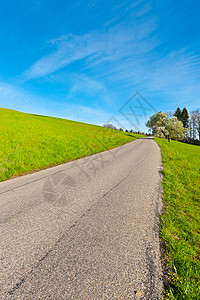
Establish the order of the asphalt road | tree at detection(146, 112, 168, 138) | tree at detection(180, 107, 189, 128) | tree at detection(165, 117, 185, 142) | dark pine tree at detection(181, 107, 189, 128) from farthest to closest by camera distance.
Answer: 1. tree at detection(180, 107, 189, 128)
2. dark pine tree at detection(181, 107, 189, 128)
3. tree at detection(146, 112, 168, 138)
4. tree at detection(165, 117, 185, 142)
5. the asphalt road

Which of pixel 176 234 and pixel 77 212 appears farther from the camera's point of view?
pixel 77 212

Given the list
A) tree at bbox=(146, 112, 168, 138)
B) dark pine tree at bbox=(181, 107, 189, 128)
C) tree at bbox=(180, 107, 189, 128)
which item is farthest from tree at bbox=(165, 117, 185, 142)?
tree at bbox=(180, 107, 189, 128)

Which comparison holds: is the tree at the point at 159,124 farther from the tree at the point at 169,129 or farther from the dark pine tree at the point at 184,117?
the dark pine tree at the point at 184,117

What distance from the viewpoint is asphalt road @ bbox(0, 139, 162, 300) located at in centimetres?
186

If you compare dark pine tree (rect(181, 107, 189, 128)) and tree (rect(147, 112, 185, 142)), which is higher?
dark pine tree (rect(181, 107, 189, 128))

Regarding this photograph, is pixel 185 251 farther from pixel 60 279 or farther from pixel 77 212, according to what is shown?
pixel 77 212

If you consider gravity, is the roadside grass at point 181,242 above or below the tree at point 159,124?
below

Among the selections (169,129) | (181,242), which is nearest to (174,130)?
(169,129)

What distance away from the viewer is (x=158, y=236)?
2.89 m

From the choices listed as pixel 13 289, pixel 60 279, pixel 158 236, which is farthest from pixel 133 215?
pixel 13 289

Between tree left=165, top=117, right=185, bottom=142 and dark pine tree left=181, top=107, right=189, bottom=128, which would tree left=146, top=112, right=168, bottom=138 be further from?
dark pine tree left=181, top=107, right=189, bottom=128

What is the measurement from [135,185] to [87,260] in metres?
3.81

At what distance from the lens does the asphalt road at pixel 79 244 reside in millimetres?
1863

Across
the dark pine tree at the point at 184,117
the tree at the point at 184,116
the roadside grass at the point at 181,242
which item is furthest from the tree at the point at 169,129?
the roadside grass at the point at 181,242
